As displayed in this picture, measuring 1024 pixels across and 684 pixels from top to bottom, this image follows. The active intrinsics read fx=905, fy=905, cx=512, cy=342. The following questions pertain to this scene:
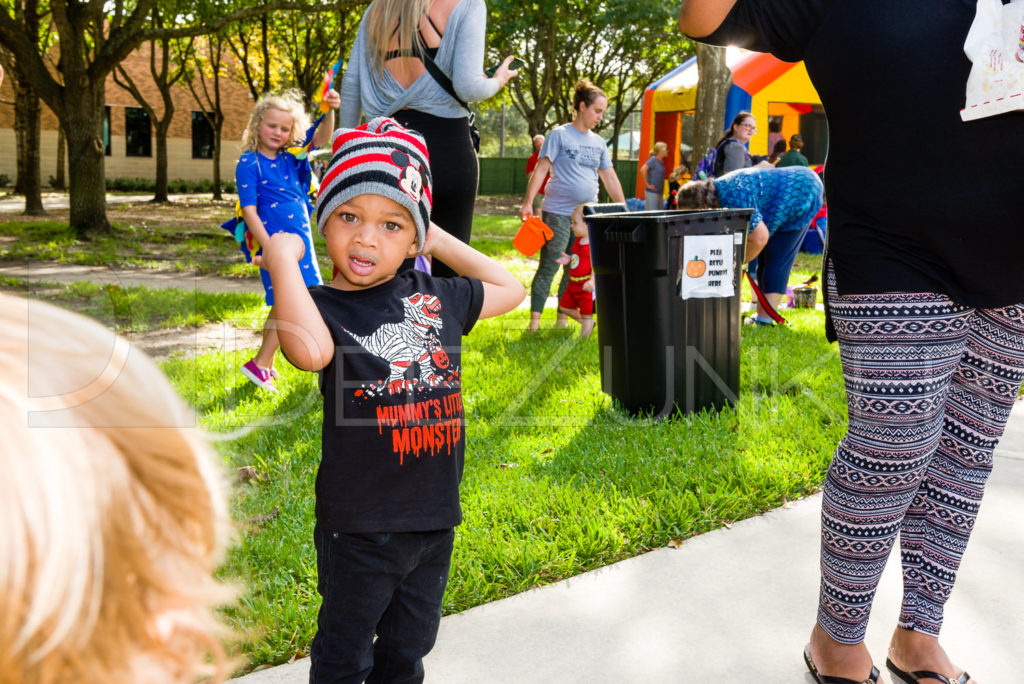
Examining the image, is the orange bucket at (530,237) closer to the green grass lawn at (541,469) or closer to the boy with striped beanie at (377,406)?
the green grass lawn at (541,469)

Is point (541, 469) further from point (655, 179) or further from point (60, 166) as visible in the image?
point (60, 166)

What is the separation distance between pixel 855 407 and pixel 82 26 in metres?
15.7

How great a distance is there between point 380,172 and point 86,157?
14.5m

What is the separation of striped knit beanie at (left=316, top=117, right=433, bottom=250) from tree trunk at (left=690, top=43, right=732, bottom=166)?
10430mm

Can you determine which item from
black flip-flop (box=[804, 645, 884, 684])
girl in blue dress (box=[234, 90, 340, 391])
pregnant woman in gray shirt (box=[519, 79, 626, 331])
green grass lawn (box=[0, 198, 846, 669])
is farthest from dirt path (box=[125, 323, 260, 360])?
black flip-flop (box=[804, 645, 884, 684])

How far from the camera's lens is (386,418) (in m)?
2.02

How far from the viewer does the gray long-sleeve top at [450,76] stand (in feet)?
12.4

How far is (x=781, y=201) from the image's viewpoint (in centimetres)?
678

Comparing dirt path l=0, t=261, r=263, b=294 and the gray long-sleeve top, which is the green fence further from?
the gray long-sleeve top

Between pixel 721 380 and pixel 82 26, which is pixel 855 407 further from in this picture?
pixel 82 26

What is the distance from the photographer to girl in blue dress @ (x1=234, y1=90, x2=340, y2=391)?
5.23 meters

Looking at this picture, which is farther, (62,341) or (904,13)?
(904,13)

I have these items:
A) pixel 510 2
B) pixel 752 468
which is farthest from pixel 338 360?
pixel 510 2

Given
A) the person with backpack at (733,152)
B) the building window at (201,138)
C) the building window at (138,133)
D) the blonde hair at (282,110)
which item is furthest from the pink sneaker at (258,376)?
the building window at (201,138)
